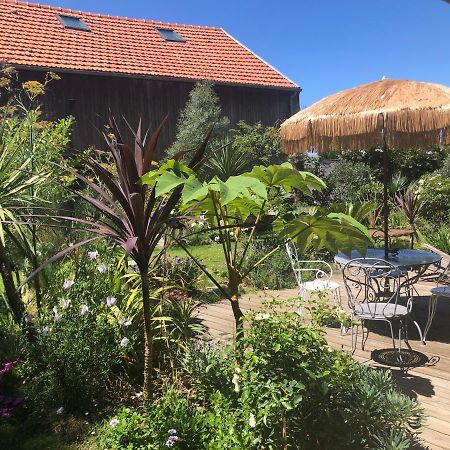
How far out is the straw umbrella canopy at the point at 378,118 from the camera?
14.0 ft

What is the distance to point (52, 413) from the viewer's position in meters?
3.17

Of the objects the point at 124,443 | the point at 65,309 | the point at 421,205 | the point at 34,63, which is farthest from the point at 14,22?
the point at 124,443

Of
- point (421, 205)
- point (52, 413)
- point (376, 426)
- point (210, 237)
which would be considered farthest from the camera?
point (210, 237)

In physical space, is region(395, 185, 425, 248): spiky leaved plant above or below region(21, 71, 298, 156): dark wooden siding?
below

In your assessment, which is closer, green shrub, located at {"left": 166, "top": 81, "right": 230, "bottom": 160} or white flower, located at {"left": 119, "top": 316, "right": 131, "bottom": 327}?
white flower, located at {"left": 119, "top": 316, "right": 131, "bottom": 327}

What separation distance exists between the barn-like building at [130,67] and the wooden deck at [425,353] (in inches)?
322

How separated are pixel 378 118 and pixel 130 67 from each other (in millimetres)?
12571

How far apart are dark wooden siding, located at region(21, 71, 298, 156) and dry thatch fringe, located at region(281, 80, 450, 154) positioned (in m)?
9.71

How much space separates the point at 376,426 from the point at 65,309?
2.25 m

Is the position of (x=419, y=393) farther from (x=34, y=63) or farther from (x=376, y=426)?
(x=34, y=63)

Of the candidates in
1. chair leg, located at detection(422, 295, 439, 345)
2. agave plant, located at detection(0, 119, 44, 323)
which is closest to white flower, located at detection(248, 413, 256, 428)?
agave plant, located at detection(0, 119, 44, 323)

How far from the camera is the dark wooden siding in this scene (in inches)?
567

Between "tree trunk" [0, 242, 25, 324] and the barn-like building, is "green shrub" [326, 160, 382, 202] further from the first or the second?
"tree trunk" [0, 242, 25, 324]

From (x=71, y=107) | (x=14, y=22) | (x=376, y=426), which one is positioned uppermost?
(x=14, y=22)
